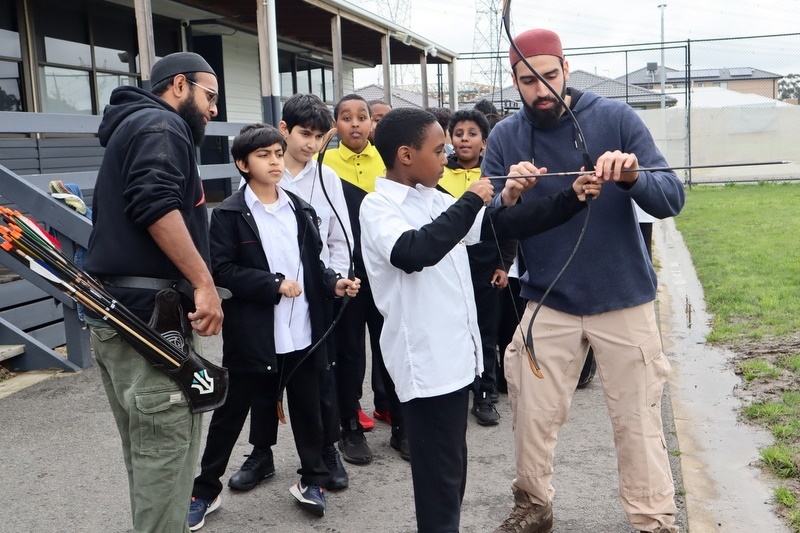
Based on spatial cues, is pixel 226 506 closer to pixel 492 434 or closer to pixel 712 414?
pixel 492 434

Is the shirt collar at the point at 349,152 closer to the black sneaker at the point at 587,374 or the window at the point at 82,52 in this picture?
the black sneaker at the point at 587,374

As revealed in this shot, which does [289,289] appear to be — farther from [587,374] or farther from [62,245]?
[62,245]

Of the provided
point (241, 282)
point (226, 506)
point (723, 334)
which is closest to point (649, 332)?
point (241, 282)

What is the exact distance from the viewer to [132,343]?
8.95 feet

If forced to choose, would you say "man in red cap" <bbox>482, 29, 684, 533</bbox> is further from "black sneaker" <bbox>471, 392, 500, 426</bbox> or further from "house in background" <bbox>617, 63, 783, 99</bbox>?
"house in background" <bbox>617, 63, 783, 99</bbox>

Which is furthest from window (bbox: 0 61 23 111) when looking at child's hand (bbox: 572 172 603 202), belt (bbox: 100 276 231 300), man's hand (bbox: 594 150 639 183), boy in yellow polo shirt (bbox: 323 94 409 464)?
man's hand (bbox: 594 150 639 183)

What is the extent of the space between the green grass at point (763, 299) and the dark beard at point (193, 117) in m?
A: 2.96

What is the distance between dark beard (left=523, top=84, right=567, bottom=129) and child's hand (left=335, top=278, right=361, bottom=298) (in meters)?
1.10

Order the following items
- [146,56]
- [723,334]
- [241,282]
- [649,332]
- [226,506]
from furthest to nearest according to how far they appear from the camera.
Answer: [146,56], [723,334], [226,506], [241,282], [649,332]

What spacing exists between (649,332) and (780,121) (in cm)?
2192

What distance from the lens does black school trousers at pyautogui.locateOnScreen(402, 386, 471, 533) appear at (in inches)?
114

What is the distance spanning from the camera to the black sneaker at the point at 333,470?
13.6 feet

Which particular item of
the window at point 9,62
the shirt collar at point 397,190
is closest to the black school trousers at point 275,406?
the shirt collar at point 397,190

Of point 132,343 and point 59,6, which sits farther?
point 59,6
